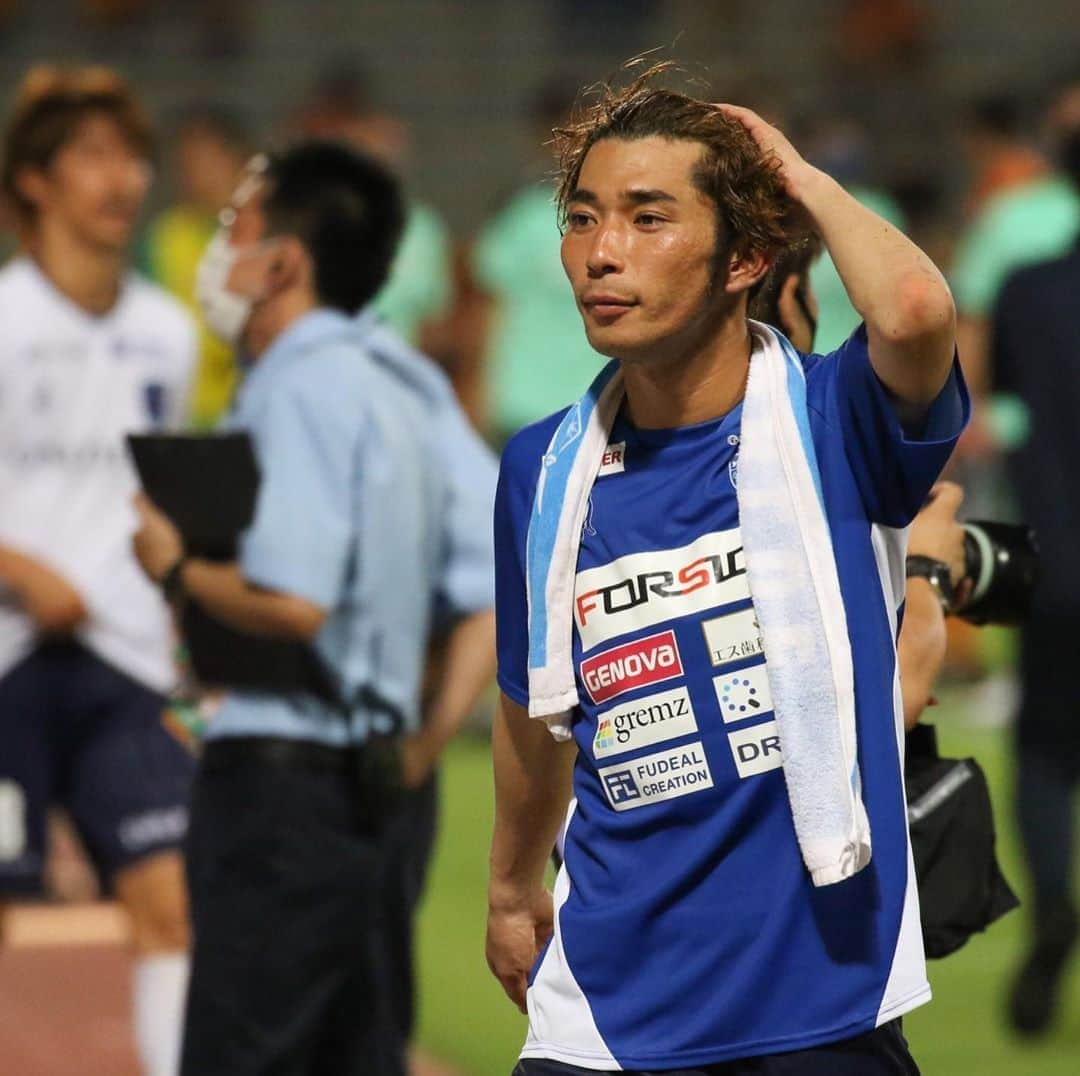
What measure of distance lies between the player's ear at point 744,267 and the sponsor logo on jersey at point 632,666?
46 centimetres

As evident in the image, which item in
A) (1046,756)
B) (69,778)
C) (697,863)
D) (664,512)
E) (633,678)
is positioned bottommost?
(1046,756)

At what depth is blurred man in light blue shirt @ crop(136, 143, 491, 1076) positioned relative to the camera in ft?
14.6

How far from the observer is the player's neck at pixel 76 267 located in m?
6.12

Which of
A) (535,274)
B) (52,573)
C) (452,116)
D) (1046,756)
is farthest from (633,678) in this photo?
(452,116)

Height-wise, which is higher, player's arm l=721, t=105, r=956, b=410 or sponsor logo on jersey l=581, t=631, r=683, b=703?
player's arm l=721, t=105, r=956, b=410

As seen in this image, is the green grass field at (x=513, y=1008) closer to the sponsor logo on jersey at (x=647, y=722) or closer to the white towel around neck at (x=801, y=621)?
the sponsor logo on jersey at (x=647, y=722)

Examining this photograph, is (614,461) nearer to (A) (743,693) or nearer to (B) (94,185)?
(A) (743,693)

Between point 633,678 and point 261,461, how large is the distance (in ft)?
5.05

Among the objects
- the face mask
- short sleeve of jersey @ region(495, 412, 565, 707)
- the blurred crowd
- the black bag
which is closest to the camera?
short sleeve of jersey @ region(495, 412, 565, 707)

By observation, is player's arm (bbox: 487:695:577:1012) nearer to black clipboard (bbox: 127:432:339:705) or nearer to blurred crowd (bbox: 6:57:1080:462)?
black clipboard (bbox: 127:432:339:705)

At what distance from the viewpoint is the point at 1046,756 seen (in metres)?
6.98

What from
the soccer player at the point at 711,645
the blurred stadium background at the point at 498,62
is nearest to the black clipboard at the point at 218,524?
the soccer player at the point at 711,645

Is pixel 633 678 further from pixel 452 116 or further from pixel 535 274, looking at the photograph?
pixel 452 116

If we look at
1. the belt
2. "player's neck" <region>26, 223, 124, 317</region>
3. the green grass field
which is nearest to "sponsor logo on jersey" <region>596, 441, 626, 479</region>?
the belt
